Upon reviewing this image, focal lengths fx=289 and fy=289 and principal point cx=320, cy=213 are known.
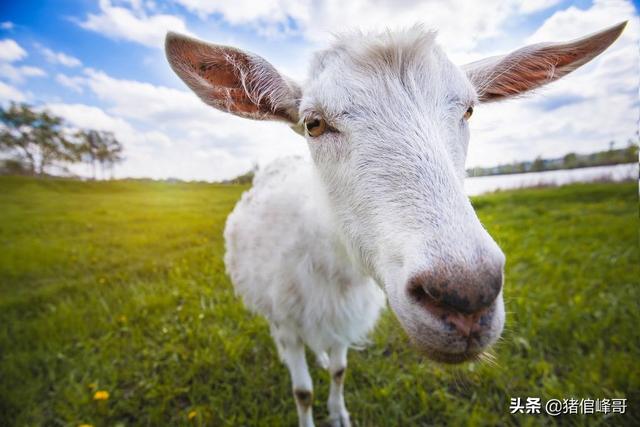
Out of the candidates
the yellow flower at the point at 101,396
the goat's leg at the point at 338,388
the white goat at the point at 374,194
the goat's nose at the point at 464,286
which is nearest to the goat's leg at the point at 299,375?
the white goat at the point at 374,194

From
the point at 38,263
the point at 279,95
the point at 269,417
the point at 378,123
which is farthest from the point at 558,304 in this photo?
the point at 38,263

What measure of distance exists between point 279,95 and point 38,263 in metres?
7.09

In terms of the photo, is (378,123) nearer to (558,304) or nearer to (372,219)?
(372,219)

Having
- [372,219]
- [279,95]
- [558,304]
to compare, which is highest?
[279,95]

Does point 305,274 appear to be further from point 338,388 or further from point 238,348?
point 238,348

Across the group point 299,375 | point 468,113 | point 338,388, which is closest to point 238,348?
point 299,375

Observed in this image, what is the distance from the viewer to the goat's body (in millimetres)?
2213

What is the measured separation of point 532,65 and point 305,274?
2.24m

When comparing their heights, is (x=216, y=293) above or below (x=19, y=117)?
below

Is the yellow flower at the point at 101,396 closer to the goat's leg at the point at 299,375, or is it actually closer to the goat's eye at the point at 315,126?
the goat's leg at the point at 299,375

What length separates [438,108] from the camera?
1.48 metres

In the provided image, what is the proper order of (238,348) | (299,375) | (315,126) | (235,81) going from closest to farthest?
1. (315,126)
2. (235,81)
3. (299,375)
4. (238,348)

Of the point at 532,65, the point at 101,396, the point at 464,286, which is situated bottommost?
the point at 101,396

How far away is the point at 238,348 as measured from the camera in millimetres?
3449
